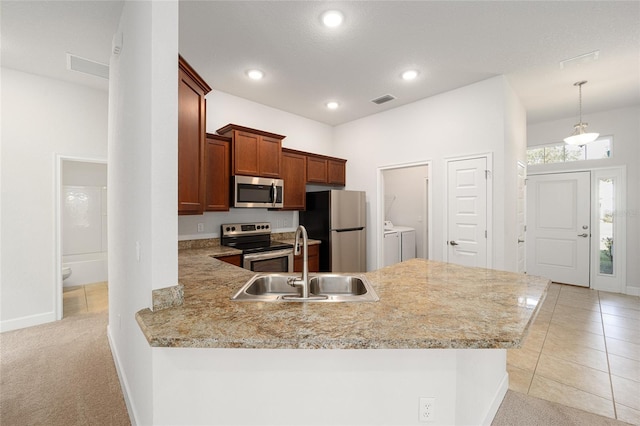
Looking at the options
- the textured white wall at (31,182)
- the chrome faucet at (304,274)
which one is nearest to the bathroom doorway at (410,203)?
the chrome faucet at (304,274)

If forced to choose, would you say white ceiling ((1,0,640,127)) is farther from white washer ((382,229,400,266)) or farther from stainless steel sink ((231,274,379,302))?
white washer ((382,229,400,266))

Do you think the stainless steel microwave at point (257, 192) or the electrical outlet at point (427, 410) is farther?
the stainless steel microwave at point (257, 192)

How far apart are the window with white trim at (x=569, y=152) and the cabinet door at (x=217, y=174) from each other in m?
5.51

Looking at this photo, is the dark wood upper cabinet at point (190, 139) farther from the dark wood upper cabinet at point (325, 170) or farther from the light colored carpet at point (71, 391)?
the dark wood upper cabinet at point (325, 170)

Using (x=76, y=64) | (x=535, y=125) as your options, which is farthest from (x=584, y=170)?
(x=76, y=64)

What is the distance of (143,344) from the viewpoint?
1412mm

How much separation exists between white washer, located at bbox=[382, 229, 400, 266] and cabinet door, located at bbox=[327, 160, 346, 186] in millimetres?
1251

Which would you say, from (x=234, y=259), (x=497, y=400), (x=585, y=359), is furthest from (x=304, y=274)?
(x=585, y=359)

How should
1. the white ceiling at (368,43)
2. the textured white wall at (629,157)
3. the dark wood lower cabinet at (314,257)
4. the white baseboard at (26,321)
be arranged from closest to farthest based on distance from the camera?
the white ceiling at (368,43)
the white baseboard at (26,321)
the dark wood lower cabinet at (314,257)
the textured white wall at (629,157)

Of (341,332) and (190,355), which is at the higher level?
(341,332)

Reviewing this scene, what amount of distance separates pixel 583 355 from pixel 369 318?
291cm

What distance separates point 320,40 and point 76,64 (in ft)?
8.67

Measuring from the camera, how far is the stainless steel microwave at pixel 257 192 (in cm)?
349

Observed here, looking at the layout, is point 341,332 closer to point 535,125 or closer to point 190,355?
point 190,355
